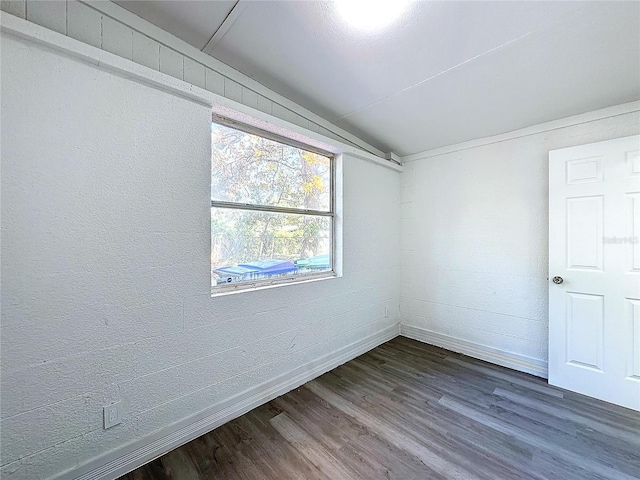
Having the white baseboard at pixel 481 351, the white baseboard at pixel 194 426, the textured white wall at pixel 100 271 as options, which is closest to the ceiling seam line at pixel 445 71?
the textured white wall at pixel 100 271

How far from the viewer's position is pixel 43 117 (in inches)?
52.0

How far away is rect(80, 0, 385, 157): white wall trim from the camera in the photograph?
1.59m

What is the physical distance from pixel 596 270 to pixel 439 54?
2.22m

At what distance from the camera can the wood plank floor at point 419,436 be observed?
1.54 meters

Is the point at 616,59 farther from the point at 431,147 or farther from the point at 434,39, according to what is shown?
the point at 431,147

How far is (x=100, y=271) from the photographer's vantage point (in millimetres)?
1460

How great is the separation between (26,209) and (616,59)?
371 cm

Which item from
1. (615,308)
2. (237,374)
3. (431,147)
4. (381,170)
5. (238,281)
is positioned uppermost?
(431,147)

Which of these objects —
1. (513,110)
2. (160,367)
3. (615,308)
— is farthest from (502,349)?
(160,367)

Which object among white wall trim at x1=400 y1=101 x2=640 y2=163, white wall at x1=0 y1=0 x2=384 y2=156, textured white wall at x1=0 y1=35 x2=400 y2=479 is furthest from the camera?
white wall trim at x1=400 y1=101 x2=640 y2=163

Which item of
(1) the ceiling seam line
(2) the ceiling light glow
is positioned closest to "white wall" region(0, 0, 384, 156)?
(1) the ceiling seam line

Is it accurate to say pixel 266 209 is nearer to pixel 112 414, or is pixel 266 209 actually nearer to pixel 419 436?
pixel 112 414

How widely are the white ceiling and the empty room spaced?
17mm

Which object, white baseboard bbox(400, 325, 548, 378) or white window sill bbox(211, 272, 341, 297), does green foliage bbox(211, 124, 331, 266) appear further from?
white baseboard bbox(400, 325, 548, 378)
